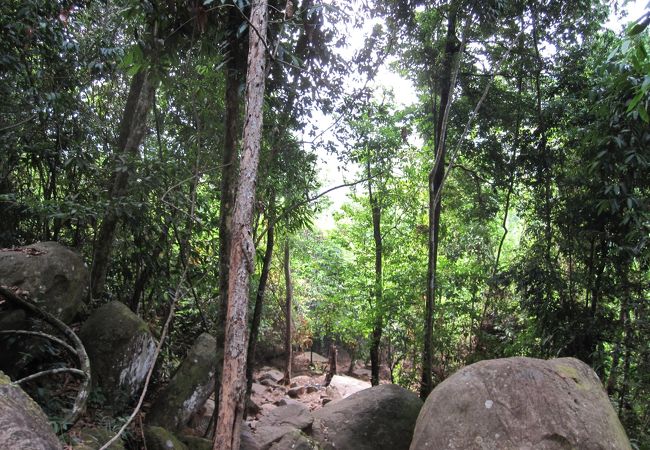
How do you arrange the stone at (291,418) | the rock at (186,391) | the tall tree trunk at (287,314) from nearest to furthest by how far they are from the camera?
the rock at (186,391) → the stone at (291,418) → the tall tree trunk at (287,314)

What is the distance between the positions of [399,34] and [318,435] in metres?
6.71

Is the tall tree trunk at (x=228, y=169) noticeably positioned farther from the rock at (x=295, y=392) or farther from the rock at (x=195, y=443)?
the rock at (x=295, y=392)

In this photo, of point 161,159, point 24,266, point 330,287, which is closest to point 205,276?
point 161,159

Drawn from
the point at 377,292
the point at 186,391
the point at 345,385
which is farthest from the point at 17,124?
the point at 345,385

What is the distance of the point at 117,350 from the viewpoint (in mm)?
5480

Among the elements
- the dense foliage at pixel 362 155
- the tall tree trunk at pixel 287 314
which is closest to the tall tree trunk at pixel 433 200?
the dense foliage at pixel 362 155

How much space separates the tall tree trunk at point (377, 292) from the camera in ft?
31.2

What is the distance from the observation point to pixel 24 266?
468 cm

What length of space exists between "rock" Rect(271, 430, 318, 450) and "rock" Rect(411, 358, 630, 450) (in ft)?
5.97

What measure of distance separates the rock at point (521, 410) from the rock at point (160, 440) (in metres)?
2.61

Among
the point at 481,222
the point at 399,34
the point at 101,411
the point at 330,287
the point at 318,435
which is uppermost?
the point at 399,34

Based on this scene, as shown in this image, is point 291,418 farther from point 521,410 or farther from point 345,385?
point 345,385

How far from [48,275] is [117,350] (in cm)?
130

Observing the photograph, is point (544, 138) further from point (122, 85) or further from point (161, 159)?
point (122, 85)
